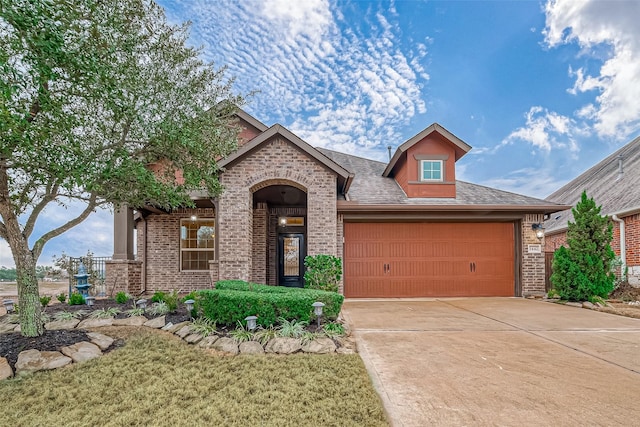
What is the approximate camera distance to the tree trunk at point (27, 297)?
15.4 feet

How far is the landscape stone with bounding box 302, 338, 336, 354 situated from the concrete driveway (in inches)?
16.1

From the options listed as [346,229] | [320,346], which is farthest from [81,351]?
[346,229]

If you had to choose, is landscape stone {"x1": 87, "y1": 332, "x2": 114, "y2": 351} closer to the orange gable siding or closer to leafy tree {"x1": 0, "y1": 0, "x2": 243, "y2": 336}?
leafy tree {"x1": 0, "y1": 0, "x2": 243, "y2": 336}

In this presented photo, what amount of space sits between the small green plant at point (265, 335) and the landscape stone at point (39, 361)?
7.88 feet

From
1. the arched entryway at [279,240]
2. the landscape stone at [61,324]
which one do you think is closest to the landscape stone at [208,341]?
the landscape stone at [61,324]

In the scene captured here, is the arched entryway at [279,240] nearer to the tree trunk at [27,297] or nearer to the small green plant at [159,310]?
the small green plant at [159,310]

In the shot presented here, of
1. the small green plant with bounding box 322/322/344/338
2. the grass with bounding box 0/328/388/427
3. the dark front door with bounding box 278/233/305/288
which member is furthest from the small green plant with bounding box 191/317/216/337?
the dark front door with bounding box 278/233/305/288

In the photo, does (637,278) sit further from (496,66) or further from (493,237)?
(496,66)

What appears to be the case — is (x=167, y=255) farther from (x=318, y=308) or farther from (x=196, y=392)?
(x=196, y=392)

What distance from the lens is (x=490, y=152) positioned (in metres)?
23.8

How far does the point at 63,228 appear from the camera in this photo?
5223mm

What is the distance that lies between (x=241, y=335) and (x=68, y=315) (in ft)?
12.0

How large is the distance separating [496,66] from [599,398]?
20.1m

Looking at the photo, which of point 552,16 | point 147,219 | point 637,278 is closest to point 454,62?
point 552,16
